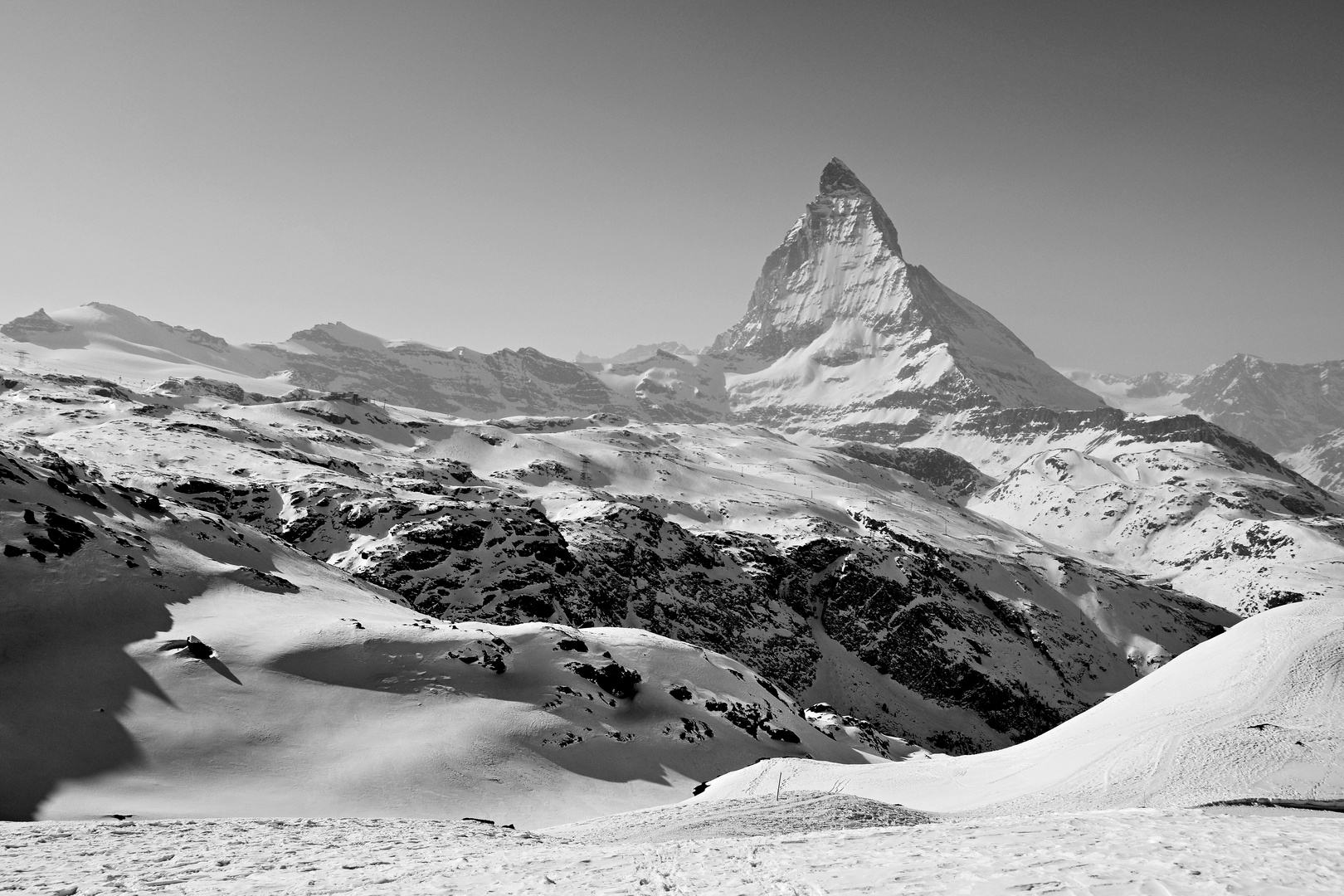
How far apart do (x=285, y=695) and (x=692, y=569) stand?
9123 centimetres

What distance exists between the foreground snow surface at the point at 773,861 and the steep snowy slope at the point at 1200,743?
7.51ft

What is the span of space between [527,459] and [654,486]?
32.6 metres

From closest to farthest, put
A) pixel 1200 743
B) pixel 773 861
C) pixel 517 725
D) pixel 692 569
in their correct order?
pixel 773 861, pixel 1200 743, pixel 517 725, pixel 692 569

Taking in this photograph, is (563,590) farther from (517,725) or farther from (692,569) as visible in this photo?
(517,725)

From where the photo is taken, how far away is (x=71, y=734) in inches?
1393

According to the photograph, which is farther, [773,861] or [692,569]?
[692,569]

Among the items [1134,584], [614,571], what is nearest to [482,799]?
[614,571]

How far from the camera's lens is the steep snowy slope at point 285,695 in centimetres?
3556

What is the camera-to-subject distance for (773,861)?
13344 millimetres

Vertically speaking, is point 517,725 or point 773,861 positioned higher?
point 773,861

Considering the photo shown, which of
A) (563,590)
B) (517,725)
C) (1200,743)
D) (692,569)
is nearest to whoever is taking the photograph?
(1200,743)

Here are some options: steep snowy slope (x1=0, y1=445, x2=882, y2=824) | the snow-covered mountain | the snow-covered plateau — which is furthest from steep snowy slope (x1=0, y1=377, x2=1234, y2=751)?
steep snowy slope (x1=0, y1=445, x2=882, y2=824)

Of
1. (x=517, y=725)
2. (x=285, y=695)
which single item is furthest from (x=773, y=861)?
(x=285, y=695)

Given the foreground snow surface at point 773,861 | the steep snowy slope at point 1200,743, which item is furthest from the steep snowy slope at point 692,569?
the steep snowy slope at point 1200,743
